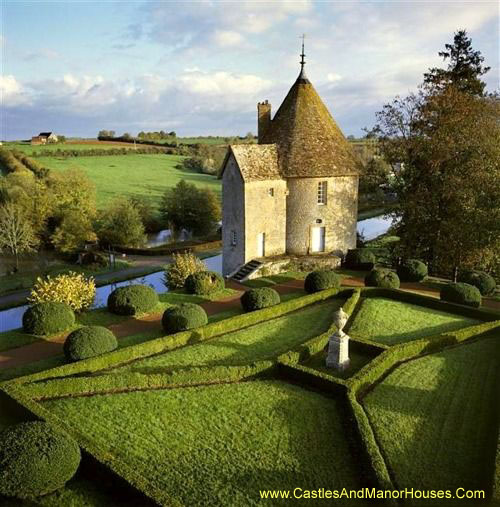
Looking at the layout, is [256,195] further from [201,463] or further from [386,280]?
[201,463]

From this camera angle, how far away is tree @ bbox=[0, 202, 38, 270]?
44.9 metres

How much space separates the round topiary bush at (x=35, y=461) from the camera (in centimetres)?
1018

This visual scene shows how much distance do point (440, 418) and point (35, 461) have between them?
10539mm

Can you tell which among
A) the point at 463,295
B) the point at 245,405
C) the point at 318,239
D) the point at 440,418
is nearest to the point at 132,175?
the point at 318,239

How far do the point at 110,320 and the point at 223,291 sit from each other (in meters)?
6.60

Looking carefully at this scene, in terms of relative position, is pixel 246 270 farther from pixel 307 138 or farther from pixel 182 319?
pixel 182 319

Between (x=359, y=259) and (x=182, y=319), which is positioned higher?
(x=359, y=259)

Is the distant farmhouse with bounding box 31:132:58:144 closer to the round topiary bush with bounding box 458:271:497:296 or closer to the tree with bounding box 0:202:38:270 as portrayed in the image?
the tree with bounding box 0:202:38:270

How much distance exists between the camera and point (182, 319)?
774 inches

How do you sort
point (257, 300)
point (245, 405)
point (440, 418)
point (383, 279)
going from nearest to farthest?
→ point (440, 418), point (245, 405), point (257, 300), point (383, 279)

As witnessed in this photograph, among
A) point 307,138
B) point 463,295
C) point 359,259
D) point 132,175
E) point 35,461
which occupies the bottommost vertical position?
point 35,461

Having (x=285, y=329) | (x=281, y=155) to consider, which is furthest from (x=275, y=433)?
(x=281, y=155)

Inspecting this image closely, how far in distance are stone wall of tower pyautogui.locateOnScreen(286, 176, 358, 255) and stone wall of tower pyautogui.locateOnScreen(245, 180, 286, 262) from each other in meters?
0.51

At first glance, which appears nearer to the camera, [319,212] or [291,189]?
[291,189]
